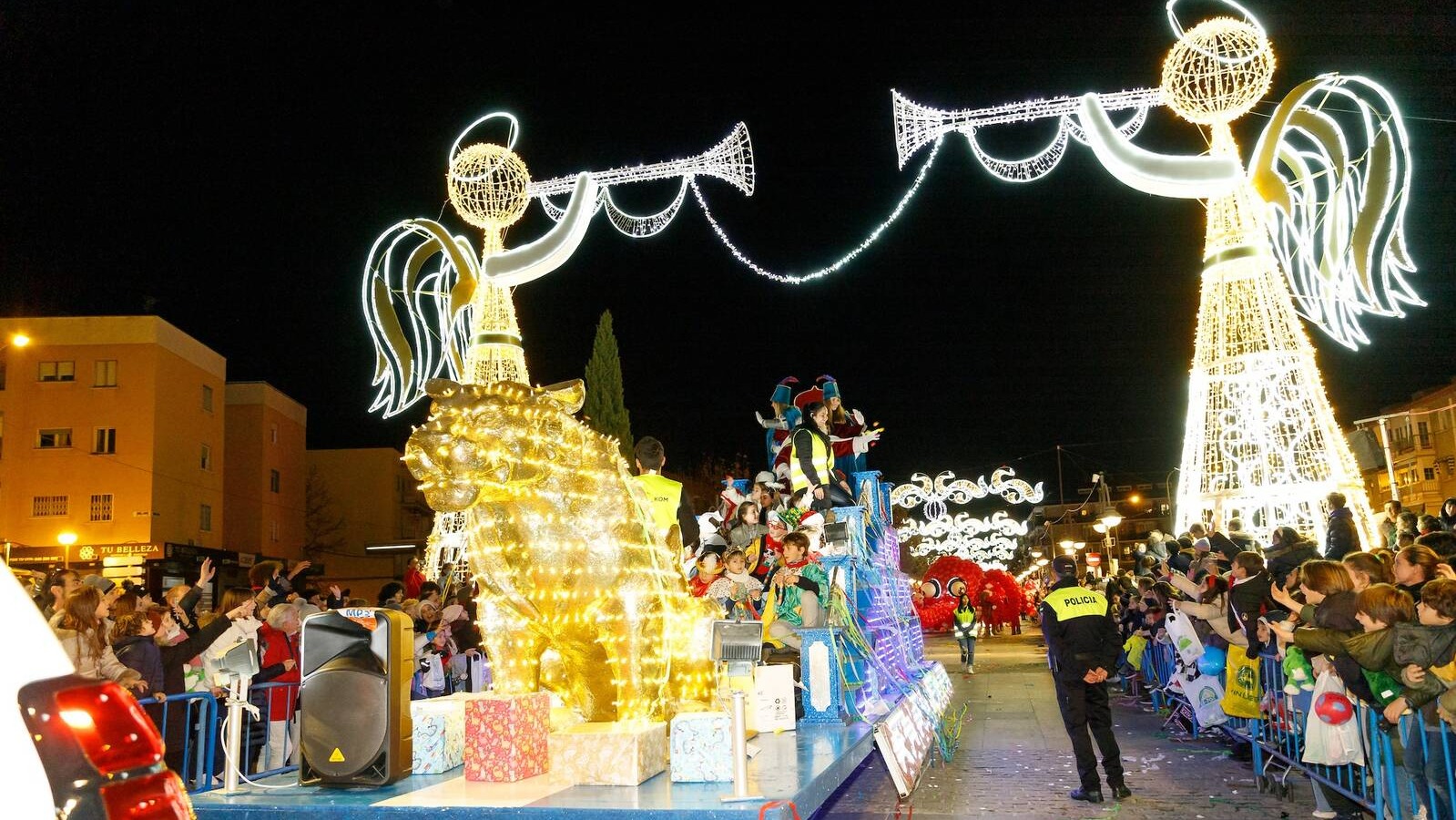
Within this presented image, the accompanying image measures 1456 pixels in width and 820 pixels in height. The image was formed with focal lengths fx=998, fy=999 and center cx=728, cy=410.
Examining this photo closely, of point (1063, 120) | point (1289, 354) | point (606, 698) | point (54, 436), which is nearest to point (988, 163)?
point (1063, 120)

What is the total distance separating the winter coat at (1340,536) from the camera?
9547 mm

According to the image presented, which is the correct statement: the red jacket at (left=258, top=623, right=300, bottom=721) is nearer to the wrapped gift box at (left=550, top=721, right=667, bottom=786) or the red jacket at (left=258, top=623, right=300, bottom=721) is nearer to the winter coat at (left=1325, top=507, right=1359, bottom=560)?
the wrapped gift box at (left=550, top=721, right=667, bottom=786)

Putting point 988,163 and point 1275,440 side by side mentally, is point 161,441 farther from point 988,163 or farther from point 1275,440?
point 1275,440

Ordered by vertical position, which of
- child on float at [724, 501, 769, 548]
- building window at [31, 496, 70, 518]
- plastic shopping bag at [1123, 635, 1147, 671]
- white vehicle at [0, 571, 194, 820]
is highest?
building window at [31, 496, 70, 518]

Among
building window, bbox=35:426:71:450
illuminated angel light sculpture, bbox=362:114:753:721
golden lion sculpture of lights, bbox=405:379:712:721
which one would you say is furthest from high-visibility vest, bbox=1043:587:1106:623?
building window, bbox=35:426:71:450

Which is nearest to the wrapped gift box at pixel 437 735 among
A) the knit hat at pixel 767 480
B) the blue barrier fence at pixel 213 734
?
the blue barrier fence at pixel 213 734

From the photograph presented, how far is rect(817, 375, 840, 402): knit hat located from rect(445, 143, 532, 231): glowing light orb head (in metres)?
6.45

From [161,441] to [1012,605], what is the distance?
23.7 meters

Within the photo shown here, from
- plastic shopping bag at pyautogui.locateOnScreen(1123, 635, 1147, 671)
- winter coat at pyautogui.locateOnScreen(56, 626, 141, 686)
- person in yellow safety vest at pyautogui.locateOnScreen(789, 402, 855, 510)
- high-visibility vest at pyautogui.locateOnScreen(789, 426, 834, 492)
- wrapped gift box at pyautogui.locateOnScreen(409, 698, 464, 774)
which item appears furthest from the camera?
plastic shopping bag at pyautogui.locateOnScreen(1123, 635, 1147, 671)

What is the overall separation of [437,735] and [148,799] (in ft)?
11.1

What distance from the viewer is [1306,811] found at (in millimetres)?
6406

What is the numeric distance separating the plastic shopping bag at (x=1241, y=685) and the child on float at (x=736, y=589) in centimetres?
367

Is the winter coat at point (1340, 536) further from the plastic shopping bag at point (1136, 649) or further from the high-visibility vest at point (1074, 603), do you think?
the high-visibility vest at point (1074, 603)

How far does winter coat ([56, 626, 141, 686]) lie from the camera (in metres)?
5.34
